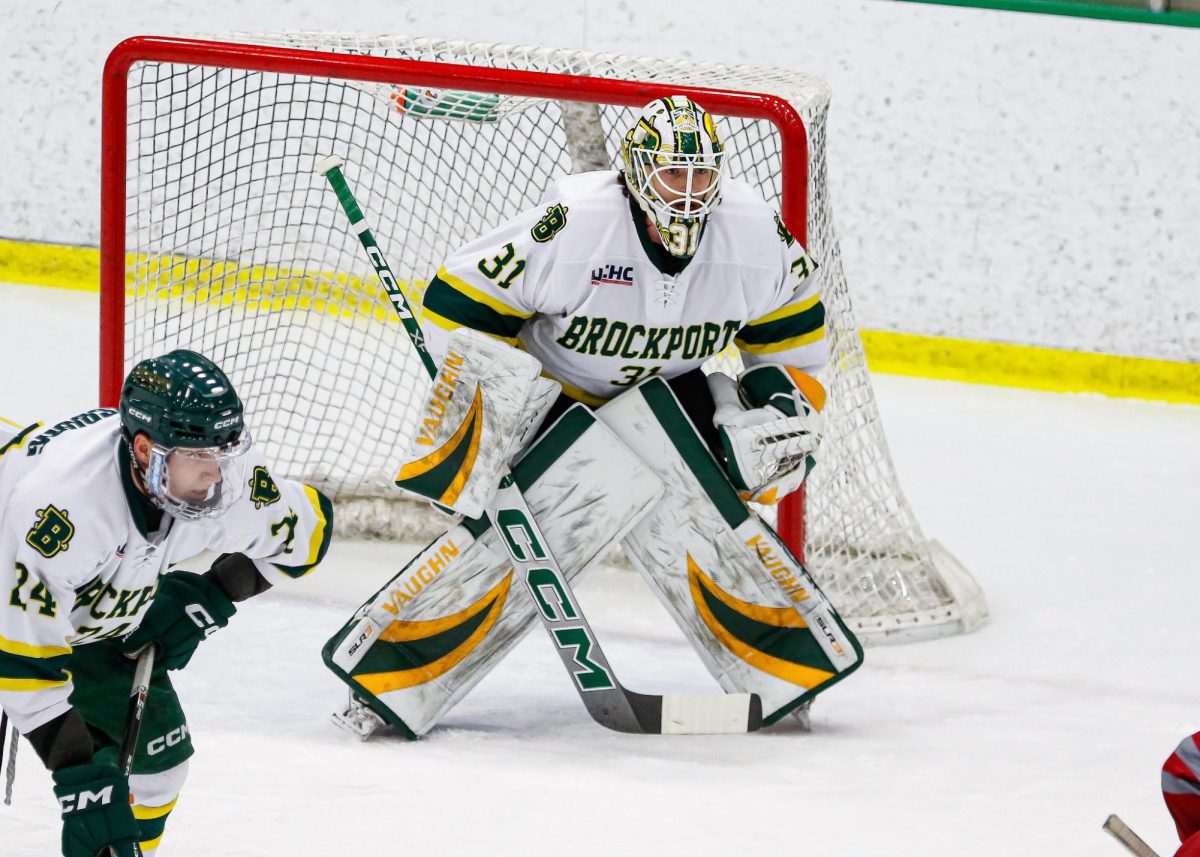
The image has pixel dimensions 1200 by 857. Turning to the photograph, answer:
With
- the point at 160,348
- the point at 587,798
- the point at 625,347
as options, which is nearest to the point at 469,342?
the point at 625,347

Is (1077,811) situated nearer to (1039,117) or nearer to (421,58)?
(421,58)

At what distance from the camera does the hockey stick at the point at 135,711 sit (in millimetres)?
2346

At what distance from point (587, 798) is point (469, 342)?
0.77m

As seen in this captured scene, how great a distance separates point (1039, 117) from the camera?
17.7 ft

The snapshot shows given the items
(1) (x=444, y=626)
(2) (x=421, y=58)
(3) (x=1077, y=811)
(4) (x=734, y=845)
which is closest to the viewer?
(4) (x=734, y=845)

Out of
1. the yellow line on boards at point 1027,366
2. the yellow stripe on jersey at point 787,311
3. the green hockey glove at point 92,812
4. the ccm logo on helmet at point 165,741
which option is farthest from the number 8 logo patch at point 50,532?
the yellow line on boards at point 1027,366

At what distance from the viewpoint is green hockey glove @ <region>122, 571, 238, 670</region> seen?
2449 mm

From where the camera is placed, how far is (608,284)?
3.01m

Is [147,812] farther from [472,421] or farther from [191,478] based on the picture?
[472,421]

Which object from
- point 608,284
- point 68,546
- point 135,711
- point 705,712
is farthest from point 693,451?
point 68,546

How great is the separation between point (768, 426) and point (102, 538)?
1299 mm

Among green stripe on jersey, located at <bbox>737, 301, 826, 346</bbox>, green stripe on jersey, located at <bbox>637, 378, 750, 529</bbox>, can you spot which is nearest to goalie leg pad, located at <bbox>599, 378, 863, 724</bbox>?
green stripe on jersey, located at <bbox>637, 378, 750, 529</bbox>

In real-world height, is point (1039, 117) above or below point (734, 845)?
above

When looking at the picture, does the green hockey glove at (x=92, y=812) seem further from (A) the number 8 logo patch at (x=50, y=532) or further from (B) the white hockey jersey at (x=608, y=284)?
(B) the white hockey jersey at (x=608, y=284)
